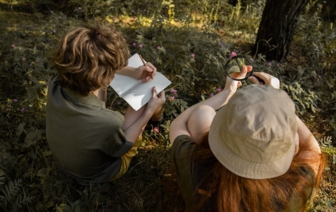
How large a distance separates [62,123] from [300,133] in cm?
129

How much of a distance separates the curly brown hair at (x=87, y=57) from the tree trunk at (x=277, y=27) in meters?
1.88

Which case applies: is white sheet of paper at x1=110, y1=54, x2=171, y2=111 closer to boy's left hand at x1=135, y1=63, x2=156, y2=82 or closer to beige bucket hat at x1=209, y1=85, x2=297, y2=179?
boy's left hand at x1=135, y1=63, x2=156, y2=82

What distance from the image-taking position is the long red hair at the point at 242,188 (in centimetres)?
123

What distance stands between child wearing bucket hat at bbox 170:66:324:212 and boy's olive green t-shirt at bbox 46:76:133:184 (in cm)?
42

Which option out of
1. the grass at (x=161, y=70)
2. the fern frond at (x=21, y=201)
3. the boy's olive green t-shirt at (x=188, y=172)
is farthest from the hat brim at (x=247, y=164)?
the fern frond at (x=21, y=201)

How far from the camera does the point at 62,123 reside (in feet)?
5.62

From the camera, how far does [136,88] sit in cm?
222

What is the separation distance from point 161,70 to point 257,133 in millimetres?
1873

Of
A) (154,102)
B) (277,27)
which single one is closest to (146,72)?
(154,102)

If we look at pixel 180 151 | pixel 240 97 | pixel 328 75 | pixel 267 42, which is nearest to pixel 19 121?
pixel 180 151

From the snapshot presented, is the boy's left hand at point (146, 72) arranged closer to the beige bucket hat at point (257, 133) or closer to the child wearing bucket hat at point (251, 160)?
the child wearing bucket hat at point (251, 160)

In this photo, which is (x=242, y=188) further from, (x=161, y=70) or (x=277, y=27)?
(x=277, y=27)

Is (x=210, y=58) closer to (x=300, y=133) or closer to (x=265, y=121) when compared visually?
(x=300, y=133)

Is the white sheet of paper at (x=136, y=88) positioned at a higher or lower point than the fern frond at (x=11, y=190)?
higher
